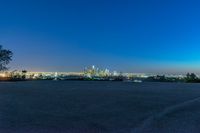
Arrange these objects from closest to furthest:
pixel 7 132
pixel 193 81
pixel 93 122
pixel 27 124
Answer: pixel 7 132, pixel 27 124, pixel 93 122, pixel 193 81

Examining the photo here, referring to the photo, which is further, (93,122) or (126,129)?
(93,122)

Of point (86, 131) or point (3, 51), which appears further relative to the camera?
point (3, 51)

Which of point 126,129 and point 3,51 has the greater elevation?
point 3,51

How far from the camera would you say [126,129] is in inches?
600

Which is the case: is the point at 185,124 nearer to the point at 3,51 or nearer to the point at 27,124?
the point at 27,124

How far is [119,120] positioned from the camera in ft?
59.7

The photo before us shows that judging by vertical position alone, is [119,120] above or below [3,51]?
below

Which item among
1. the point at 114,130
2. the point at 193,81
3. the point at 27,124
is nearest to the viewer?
the point at 114,130

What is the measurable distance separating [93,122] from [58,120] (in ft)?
6.09

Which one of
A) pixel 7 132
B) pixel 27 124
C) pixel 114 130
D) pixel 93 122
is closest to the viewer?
pixel 7 132

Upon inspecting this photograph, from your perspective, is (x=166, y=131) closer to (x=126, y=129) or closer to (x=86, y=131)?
(x=126, y=129)

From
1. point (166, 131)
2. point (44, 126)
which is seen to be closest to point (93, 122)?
point (44, 126)

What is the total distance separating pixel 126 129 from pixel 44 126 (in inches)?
146

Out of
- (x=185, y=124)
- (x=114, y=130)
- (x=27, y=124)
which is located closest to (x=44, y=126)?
(x=27, y=124)
